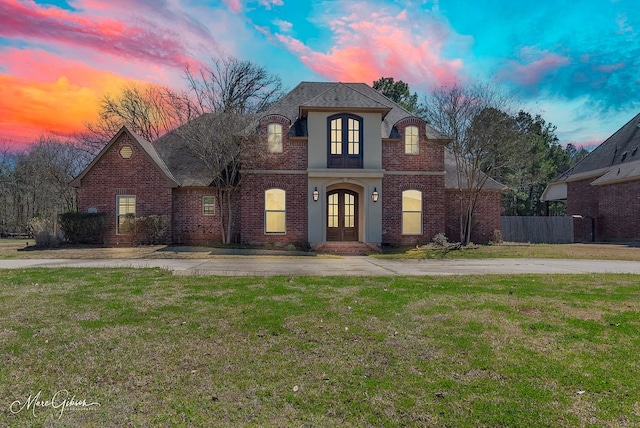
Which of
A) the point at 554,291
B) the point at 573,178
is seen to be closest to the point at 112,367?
the point at 554,291

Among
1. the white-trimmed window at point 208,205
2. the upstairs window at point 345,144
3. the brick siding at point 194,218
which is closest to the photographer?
the upstairs window at point 345,144

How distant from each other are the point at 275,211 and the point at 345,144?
181 inches

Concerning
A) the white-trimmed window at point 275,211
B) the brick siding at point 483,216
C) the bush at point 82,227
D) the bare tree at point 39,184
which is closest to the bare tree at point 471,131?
the brick siding at point 483,216

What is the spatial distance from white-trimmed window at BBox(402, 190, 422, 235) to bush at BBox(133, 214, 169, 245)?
11.5 meters

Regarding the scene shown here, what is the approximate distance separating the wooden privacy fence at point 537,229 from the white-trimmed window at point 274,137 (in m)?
16.4

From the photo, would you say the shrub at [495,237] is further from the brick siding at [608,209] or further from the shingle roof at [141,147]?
the shingle roof at [141,147]

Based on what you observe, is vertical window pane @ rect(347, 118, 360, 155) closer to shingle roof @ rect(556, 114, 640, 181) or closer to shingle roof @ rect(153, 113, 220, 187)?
shingle roof @ rect(153, 113, 220, 187)

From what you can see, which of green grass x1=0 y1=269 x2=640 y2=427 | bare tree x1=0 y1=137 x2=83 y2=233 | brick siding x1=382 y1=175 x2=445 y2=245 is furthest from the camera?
bare tree x1=0 y1=137 x2=83 y2=233

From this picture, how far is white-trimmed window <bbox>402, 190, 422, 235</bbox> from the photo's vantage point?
19.3 m

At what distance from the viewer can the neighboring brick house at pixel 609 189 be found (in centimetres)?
2575

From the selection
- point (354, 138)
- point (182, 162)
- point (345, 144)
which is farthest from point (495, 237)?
point (182, 162)

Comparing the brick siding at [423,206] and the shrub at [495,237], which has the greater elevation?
the brick siding at [423,206]

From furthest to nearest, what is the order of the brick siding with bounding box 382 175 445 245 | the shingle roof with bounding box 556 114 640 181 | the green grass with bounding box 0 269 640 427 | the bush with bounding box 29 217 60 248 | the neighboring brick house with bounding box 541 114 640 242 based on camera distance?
the shingle roof with bounding box 556 114 640 181
the neighboring brick house with bounding box 541 114 640 242
the brick siding with bounding box 382 175 445 245
the bush with bounding box 29 217 60 248
the green grass with bounding box 0 269 640 427

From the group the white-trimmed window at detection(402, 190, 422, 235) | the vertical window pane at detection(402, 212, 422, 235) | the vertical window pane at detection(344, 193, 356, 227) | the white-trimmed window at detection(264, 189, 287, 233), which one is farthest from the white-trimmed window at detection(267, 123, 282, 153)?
the vertical window pane at detection(402, 212, 422, 235)
